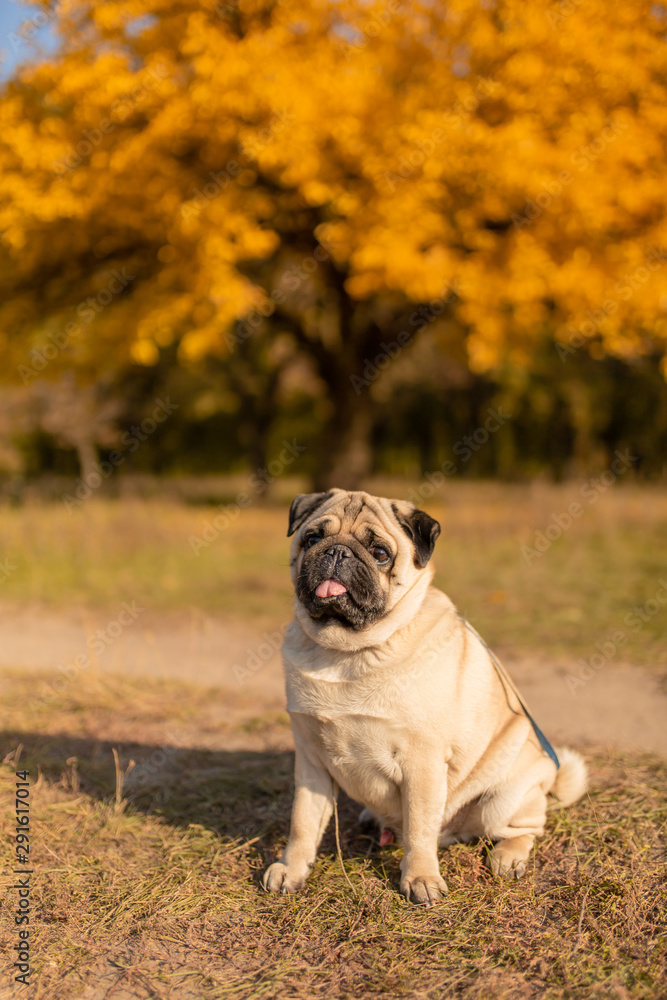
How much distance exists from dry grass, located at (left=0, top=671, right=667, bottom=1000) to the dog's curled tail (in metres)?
0.08

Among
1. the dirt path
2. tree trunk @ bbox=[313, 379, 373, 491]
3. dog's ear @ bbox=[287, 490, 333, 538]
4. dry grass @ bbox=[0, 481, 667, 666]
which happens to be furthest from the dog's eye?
tree trunk @ bbox=[313, 379, 373, 491]

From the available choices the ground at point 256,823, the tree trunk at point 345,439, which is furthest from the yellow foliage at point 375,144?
the ground at point 256,823

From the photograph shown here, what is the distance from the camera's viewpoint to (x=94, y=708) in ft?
16.3

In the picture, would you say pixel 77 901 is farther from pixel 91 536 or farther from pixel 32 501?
pixel 32 501

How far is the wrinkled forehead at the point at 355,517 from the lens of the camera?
2.85 metres

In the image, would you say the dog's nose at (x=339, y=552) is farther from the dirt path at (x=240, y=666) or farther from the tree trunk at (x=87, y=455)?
the tree trunk at (x=87, y=455)

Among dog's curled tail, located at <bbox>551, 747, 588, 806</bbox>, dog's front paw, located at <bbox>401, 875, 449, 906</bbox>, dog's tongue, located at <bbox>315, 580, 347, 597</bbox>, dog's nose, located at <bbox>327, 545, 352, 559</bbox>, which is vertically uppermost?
dog's nose, located at <bbox>327, 545, 352, 559</bbox>

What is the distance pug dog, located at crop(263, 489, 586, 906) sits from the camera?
2713mm

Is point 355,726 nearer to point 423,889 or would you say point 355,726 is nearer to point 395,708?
point 395,708

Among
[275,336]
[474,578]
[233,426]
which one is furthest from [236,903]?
[233,426]

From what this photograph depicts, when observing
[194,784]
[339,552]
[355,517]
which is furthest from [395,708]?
[194,784]

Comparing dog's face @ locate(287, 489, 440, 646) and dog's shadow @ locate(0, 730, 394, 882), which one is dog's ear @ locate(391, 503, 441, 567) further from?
dog's shadow @ locate(0, 730, 394, 882)

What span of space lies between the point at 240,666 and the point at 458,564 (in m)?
4.07

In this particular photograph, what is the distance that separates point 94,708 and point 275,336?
13893mm
